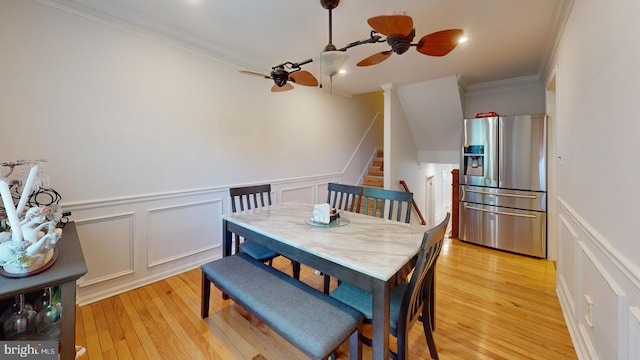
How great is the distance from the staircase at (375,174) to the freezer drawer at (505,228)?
1.67 m

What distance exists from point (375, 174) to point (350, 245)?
4127 mm

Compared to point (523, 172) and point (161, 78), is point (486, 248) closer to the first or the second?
point (523, 172)

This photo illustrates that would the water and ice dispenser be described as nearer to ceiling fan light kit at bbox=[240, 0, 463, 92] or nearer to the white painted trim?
the white painted trim

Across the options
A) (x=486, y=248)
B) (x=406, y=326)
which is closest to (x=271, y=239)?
(x=406, y=326)

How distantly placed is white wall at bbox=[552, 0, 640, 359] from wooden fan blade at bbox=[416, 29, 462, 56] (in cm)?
65

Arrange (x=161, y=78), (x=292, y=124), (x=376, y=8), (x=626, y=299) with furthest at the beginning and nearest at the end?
(x=292, y=124), (x=161, y=78), (x=376, y=8), (x=626, y=299)

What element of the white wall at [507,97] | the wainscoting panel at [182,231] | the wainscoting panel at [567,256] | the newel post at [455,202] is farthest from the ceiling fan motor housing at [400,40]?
the white wall at [507,97]

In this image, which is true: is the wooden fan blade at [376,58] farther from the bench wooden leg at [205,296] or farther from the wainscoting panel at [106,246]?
the wainscoting panel at [106,246]


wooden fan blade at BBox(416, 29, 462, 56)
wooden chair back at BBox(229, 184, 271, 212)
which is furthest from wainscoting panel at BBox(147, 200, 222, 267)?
wooden fan blade at BBox(416, 29, 462, 56)

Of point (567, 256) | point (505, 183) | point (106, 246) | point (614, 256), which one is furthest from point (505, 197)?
point (106, 246)

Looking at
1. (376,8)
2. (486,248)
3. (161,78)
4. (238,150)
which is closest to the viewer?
(376,8)

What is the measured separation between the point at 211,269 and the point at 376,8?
240cm

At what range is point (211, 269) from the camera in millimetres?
1877

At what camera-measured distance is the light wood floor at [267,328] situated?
1.70 metres
